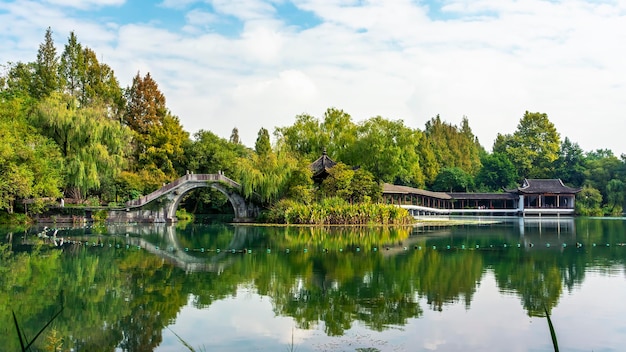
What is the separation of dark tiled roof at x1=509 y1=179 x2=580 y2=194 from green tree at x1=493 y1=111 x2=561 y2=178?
19.1ft

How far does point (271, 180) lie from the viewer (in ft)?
114

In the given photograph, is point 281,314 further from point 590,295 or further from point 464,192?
point 464,192

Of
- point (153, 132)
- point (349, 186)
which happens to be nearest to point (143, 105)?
point (153, 132)

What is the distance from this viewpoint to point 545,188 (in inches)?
1966

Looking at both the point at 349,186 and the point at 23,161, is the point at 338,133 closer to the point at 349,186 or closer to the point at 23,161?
the point at 349,186

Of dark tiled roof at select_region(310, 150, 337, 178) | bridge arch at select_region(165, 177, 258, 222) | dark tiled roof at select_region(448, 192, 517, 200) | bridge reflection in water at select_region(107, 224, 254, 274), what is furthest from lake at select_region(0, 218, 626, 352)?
dark tiled roof at select_region(448, 192, 517, 200)

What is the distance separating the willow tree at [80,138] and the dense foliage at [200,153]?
0.06 meters

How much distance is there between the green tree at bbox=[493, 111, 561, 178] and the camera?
186 ft

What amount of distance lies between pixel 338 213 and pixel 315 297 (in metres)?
21.5

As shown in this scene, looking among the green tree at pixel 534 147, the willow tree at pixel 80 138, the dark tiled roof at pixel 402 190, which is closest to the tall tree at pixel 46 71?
the willow tree at pixel 80 138

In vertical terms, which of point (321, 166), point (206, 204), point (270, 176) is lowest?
point (206, 204)

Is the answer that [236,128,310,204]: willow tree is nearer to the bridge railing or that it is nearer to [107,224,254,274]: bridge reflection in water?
the bridge railing

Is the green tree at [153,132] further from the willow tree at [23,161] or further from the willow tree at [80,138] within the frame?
the willow tree at [23,161]

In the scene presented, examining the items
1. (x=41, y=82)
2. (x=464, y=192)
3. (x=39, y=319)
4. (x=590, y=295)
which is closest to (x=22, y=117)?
(x=41, y=82)
